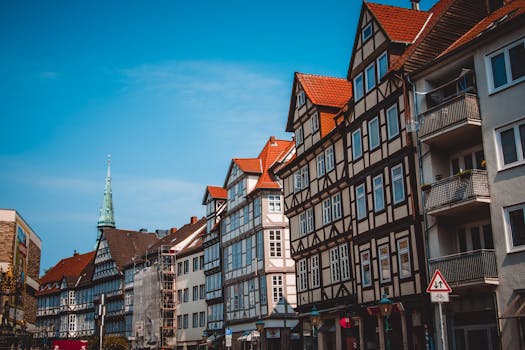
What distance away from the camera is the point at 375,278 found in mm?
28828

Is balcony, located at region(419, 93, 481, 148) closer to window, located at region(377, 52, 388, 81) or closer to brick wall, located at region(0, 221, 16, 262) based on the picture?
window, located at region(377, 52, 388, 81)

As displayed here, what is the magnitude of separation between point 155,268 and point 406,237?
48.7 meters

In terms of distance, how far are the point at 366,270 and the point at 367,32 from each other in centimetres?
1101

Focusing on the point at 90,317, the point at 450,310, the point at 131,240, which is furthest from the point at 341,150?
the point at 90,317

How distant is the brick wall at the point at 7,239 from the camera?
169 feet

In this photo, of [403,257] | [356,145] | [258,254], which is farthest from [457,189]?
[258,254]

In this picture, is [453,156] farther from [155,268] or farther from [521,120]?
[155,268]

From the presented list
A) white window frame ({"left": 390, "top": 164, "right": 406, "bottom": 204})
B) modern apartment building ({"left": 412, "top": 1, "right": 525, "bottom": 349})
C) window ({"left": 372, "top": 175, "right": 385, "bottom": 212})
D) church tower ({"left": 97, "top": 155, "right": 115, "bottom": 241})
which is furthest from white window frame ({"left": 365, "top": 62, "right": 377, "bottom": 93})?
church tower ({"left": 97, "top": 155, "right": 115, "bottom": 241})

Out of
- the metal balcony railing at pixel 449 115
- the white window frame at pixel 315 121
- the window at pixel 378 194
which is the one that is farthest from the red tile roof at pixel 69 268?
the metal balcony railing at pixel 449 115

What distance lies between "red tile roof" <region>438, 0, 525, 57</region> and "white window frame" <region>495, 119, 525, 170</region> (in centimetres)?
330

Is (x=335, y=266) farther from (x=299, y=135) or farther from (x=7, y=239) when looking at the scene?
(x=7, y=239)

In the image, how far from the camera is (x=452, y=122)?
23234 millimetres

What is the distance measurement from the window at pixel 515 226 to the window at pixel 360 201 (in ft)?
31.4

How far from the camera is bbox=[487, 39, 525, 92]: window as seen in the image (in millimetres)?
21359
